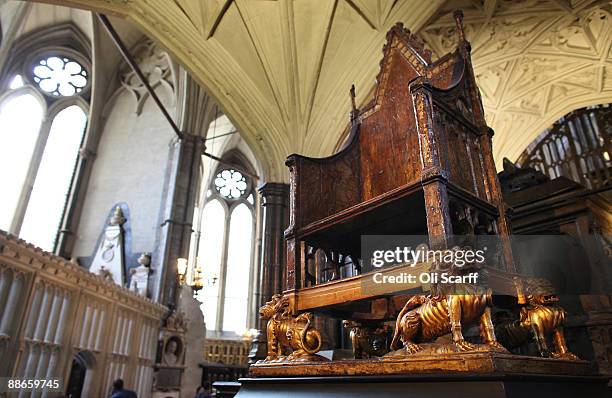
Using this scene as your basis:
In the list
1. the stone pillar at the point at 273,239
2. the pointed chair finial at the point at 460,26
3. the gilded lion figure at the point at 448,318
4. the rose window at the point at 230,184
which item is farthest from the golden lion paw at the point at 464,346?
the rose window at the point at 230,184

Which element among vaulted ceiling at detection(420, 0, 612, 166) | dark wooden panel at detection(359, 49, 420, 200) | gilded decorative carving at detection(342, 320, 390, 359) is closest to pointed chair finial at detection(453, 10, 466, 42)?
dark wooden panel at detection(359, 49, 420, 200)

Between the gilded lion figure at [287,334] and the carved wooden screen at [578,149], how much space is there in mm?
8283

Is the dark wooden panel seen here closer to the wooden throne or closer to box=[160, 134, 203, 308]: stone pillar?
the wooden throne

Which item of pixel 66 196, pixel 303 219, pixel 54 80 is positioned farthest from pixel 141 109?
pixel 303 219

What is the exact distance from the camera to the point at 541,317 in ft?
6.93

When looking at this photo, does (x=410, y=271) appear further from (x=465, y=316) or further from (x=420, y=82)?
(x=420, y=82)

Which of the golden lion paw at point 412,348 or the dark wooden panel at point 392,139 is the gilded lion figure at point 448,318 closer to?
the golden lion paw at point 412,348

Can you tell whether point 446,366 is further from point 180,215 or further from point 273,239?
point 180,215

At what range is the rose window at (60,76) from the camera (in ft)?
45.0

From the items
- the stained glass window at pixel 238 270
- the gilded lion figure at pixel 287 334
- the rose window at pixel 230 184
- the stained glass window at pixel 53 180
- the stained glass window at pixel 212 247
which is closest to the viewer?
the gilded lion figure at pixel 287 334

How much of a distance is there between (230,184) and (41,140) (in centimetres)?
796

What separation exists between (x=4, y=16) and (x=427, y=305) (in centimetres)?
1583

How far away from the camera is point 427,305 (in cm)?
183

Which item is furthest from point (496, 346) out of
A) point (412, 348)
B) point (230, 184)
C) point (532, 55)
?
point (230, 184)
